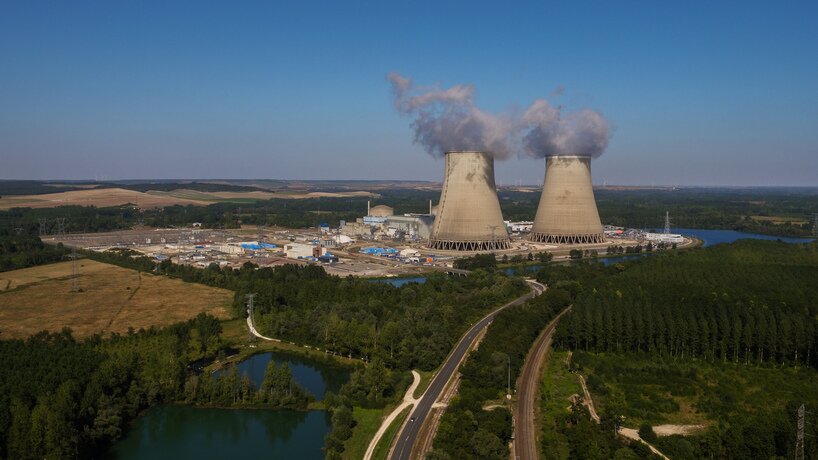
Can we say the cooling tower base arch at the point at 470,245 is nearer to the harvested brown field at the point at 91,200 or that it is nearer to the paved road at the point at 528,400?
the paved road at the point at 528,400

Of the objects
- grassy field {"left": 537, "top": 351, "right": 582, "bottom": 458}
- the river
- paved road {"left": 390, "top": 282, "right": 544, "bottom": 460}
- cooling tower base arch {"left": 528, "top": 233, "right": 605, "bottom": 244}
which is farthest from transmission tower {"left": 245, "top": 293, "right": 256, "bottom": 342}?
cooling tower base arch {"left": 528, "top": 233, "right": 605, "bottom": 244}

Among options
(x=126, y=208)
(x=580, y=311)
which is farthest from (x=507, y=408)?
(x=126, y=208)

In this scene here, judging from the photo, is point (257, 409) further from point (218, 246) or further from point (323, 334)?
point (218, 246)

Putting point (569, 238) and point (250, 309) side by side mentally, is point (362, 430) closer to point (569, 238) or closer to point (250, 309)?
point (250, 309)

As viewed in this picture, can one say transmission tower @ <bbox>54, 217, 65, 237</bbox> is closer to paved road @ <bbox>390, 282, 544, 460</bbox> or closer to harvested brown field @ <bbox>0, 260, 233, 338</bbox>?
harvested brown field @ <bbox>0, 260, 233, 338</bbox>

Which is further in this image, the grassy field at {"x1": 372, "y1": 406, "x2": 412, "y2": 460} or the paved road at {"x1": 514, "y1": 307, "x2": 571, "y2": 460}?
the paved road at {"x1": 514, "y1": 307, "x2": 571, "y2": 460}

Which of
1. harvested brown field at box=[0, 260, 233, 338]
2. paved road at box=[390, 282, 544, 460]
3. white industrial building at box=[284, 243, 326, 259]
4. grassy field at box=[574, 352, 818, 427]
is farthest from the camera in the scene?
white industrial building at box=[284, 243, 326, 259]

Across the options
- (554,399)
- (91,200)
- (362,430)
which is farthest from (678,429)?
(91,200)
